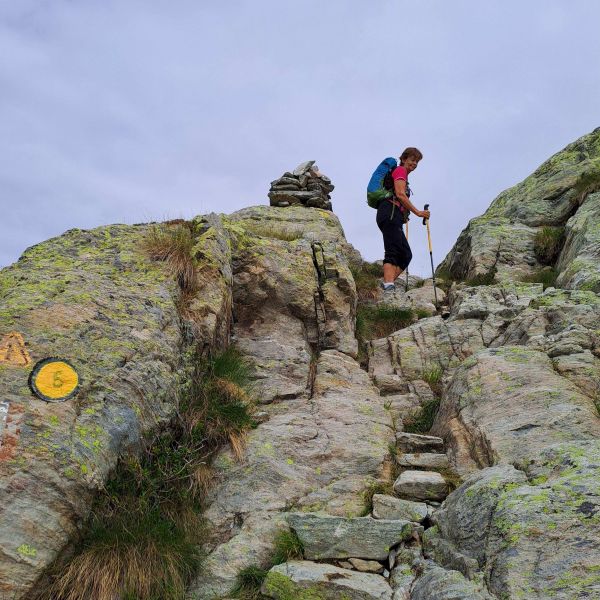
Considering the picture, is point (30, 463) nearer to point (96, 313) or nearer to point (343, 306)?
point (96, 313)

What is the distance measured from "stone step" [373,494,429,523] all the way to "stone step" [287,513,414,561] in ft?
0.76

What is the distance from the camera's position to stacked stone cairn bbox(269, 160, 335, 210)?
20.5m

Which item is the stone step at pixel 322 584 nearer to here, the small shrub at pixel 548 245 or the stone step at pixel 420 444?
the stone step at pixel 420 444

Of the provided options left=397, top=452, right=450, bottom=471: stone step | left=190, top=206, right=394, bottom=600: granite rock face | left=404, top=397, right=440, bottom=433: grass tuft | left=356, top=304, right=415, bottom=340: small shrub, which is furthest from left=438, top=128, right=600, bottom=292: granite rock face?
left=397, top=452, right=450, bottom=471: stone step

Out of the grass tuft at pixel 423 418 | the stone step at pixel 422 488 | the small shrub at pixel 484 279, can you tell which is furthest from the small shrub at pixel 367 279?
the stone step at pixel 422 488

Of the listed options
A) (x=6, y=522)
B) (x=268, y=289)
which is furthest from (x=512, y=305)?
(x=6, y=522)

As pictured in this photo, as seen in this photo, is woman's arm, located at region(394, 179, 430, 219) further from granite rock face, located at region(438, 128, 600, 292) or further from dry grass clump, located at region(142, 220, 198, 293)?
dry grass clump, located at region(142, 220, 198, 293)

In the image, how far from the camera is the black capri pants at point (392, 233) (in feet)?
52.1

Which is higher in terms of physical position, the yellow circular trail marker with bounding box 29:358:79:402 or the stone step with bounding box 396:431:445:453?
the yellow circular trail marker with bounding box 29:358:79:402

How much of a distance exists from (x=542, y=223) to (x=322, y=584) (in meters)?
15.7

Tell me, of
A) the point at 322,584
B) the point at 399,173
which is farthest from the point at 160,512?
the point at 399,173

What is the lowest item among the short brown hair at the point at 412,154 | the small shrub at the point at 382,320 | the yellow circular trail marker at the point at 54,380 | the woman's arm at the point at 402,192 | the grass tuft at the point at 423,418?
the grass tuft at the point at 423,418

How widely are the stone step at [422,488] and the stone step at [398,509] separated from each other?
0.19 metres

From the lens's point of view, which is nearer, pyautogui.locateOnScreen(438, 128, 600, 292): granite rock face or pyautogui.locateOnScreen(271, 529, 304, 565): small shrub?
pyautogui.locateOnScreen(271, 529, 304, 565): small shrub
